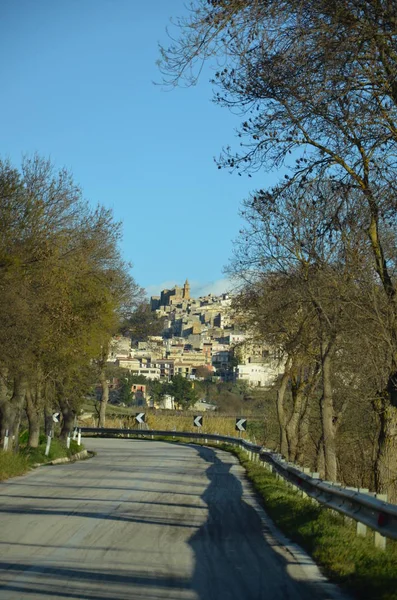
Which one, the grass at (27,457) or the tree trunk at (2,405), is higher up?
the tree trunk at (2,405)

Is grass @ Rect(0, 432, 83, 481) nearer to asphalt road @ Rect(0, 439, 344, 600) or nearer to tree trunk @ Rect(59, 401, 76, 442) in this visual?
tree trunk @ Rect(59, 401, 76, 442)

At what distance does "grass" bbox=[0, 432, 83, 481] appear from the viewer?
969 inches

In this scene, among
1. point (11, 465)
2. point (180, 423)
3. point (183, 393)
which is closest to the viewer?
point (11, 465)

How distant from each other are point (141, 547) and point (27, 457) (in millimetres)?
19004

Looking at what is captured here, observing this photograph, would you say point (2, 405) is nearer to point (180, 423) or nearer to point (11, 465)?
point (11, 465)

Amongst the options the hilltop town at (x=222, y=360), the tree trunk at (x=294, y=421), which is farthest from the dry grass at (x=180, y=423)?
the tree trunk at (x=294, y=421)

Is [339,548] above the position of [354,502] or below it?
below

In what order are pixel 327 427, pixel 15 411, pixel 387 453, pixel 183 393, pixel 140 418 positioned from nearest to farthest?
pixel 387 453 < pixel 327 427 < pixel 15 411 < pixel 140 418 < pixel 183 393

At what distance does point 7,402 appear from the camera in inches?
1206

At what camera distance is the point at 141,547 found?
37.0 feet

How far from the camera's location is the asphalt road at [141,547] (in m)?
8.55

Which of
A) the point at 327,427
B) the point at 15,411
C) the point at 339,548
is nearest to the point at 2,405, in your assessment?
the point at 15,411

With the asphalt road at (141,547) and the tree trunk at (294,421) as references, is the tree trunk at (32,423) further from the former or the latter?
the asphalt road at (141,547)

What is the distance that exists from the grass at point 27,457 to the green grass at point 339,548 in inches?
383
